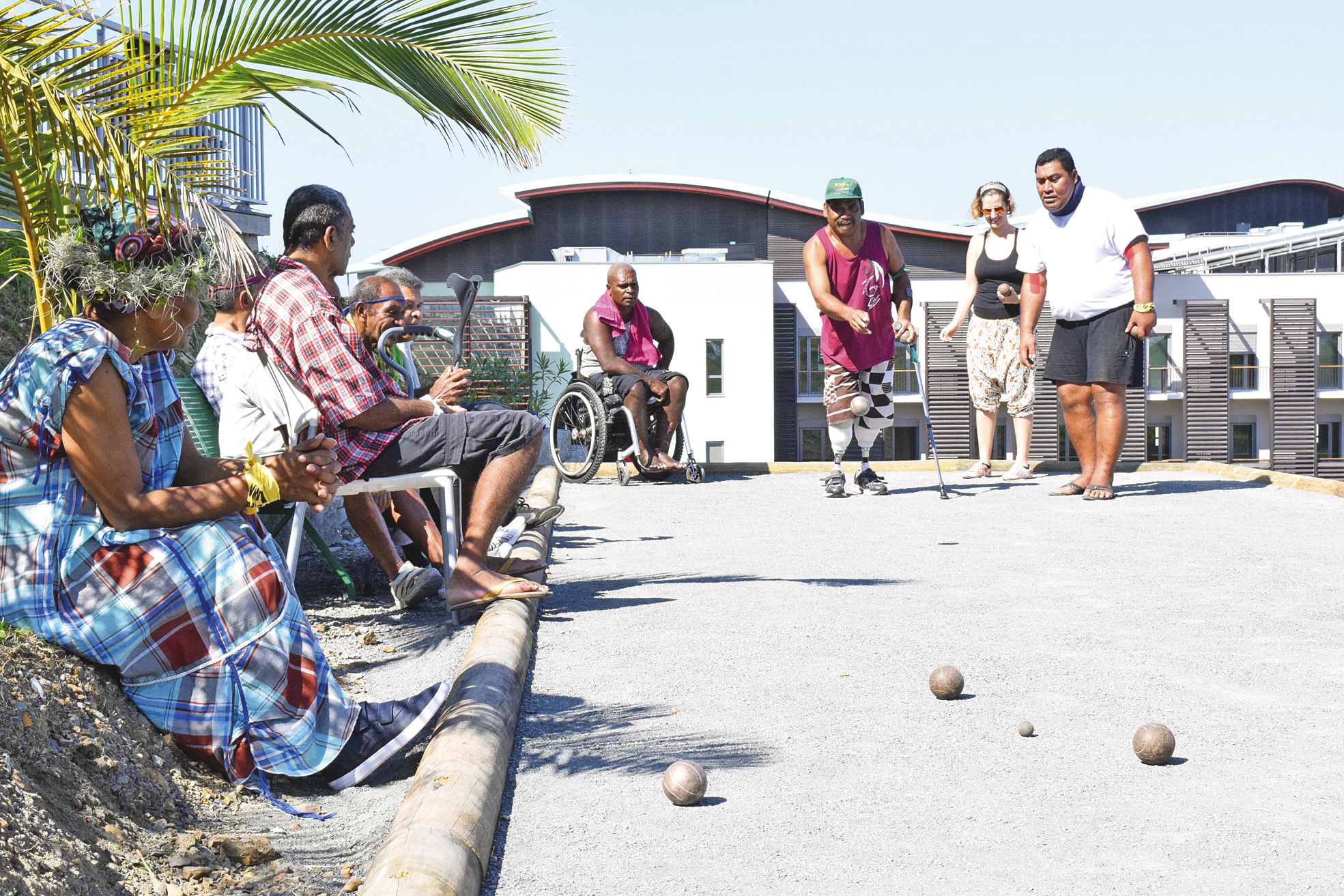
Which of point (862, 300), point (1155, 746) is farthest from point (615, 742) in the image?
point (862, 300)

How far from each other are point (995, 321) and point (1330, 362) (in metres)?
37.6

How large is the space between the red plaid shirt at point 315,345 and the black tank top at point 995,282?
5.88 meters

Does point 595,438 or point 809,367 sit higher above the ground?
point 809,367

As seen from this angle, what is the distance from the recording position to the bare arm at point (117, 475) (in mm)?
2779

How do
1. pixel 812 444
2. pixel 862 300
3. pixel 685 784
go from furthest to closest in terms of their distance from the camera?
pixel 812 444, pixel 862 300, pixel 685 784

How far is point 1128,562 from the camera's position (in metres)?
5.67

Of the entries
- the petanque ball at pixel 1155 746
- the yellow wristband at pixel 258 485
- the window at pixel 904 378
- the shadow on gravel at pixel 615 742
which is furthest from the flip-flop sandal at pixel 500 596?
the window at pixel 904 378

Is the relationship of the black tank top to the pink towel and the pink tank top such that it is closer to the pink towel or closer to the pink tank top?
the pink tank top

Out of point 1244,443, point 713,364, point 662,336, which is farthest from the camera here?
point 1244,443

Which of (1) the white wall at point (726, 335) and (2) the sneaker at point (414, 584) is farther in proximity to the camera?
(1) the white wall at point (726, 335)

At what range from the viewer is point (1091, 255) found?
26.3 ft

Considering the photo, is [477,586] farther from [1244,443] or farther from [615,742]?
[1244,443]

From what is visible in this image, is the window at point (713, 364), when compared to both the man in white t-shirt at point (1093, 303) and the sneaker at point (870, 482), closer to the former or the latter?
the sneaker at point (870, 482)

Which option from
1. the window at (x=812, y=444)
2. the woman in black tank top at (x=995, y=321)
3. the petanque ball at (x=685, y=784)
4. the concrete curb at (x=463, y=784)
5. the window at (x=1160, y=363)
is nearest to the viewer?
the concrete curb at (x=463, y=784)
